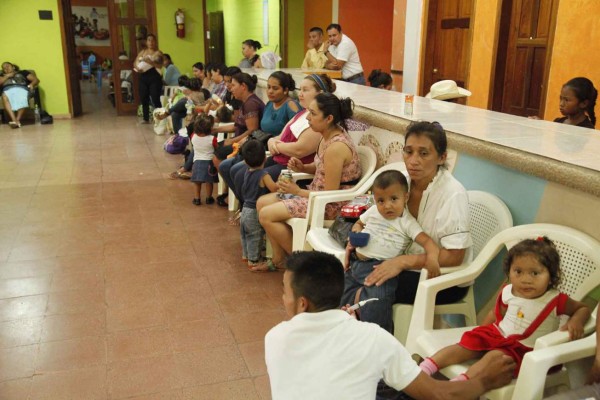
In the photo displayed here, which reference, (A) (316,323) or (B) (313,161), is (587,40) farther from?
(A) (316,323)

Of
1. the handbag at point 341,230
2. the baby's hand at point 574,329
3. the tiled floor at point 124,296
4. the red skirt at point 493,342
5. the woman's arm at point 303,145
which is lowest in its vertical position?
the tiled floor at point 124,296

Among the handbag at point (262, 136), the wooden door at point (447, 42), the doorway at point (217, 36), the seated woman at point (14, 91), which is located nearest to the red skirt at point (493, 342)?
the handbag at point (262, 136)

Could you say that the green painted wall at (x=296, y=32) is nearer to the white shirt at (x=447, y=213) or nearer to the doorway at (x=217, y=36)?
the doorway at (x=217, y=36)

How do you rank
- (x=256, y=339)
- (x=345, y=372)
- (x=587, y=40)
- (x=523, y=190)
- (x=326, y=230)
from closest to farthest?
(x=345, y=372) < (x=523, y=190) < (x=256, y=339) < (x=326, y=230) < (x=587, y=40)

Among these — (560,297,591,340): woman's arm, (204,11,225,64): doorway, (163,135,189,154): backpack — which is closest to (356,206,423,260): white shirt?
(560,297,591,340): woman's arm

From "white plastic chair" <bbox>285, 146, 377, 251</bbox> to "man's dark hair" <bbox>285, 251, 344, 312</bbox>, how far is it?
1.66 m

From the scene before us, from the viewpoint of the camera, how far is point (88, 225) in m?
4.47

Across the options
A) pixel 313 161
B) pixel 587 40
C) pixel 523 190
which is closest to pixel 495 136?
pixel 523 190

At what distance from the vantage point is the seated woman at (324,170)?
3182 millimetres

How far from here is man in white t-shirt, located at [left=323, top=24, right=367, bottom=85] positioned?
664 cm

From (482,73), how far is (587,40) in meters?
1.37

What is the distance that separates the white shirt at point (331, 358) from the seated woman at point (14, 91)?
915cm

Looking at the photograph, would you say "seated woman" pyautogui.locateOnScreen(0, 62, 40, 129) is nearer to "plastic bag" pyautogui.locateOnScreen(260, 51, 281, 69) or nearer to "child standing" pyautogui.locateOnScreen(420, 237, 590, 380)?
"plastic bag" pyautogui.locateOnScreen(260, 51, 281, 69)

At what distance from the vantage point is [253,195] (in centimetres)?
372
